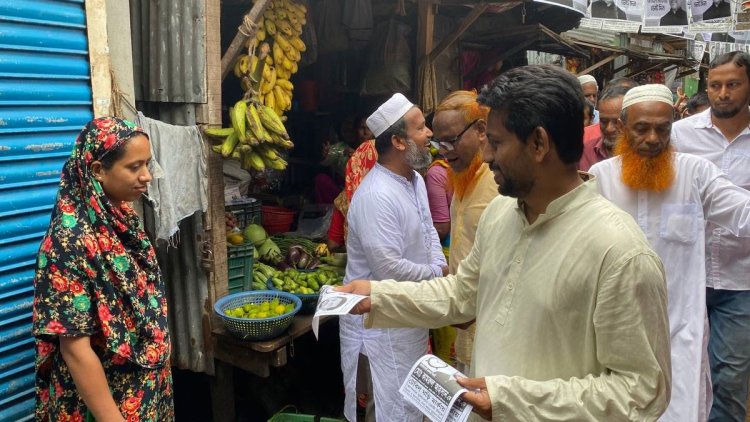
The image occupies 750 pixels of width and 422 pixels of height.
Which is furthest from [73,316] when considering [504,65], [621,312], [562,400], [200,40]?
[504,65]

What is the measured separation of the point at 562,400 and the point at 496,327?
1.00 feet

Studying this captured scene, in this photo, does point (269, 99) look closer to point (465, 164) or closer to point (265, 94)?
point (265, 94)

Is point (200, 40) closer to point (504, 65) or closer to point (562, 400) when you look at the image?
point (562, 400)

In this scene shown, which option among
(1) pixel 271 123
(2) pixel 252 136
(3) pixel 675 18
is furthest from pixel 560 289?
(3) pixel 675 18

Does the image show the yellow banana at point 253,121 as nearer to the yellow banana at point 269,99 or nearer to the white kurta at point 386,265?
the yellow banana at point 269,99

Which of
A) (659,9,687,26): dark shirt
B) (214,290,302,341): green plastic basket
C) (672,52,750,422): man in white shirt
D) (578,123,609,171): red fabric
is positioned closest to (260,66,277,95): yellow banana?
(214,290,302,341): green plastic basket

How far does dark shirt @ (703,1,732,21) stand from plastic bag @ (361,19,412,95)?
6.29 meters

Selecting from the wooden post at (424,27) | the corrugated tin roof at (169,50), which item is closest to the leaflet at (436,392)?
the corrugated tin roof at (169,50)

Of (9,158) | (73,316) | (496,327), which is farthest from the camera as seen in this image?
(9,158)

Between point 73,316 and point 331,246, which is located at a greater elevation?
point 73,316

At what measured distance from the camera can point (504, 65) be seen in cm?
853

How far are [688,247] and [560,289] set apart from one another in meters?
1.65

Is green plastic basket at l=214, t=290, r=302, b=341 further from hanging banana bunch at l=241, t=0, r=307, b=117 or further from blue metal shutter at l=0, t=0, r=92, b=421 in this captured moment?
hanging banana bunch at l=241, t=0, r=307, b=117

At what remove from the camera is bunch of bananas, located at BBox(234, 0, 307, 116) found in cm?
441
